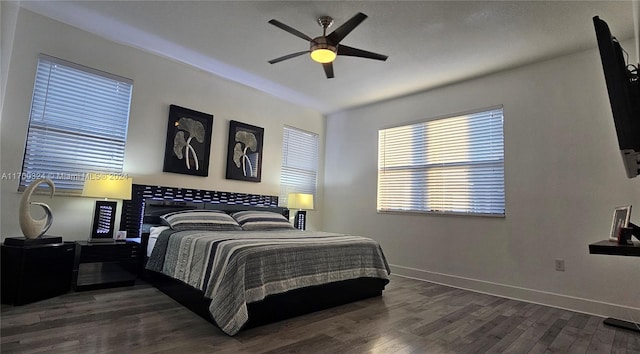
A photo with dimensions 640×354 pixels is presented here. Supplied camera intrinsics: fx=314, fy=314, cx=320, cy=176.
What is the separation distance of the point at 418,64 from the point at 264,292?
318 centimetres

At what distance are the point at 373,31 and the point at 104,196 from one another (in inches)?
125

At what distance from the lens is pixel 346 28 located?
2605 millimetres

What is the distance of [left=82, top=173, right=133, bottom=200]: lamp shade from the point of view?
3133 millimetres

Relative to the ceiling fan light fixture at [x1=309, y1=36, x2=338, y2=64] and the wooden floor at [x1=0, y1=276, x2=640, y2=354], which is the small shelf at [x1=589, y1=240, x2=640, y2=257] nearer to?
the wooden floor at [x1=0, y1=276, x2=640, y2=354]

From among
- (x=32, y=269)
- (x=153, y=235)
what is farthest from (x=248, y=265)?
(x=32, y=269)

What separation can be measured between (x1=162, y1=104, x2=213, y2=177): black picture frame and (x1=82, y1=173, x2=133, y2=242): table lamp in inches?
29.4

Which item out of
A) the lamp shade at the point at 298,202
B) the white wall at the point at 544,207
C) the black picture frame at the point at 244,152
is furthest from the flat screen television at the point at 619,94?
the black picture frame at the point at 244,152

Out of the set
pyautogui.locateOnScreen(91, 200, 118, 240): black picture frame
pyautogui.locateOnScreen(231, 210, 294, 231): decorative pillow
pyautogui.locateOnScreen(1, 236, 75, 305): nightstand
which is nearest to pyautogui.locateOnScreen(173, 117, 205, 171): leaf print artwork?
pyautogui.locateOnScreen(231, 210, 294, 231): decorative pillow

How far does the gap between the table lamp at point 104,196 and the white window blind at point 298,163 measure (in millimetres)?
2447

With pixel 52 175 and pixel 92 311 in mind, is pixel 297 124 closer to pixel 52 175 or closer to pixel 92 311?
pixel 52 175

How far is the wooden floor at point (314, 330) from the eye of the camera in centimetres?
202

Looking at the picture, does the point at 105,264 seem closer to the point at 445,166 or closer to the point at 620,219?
the point at 445,166

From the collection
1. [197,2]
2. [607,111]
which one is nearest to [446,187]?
[607,111]

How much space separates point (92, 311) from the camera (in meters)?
2.54
